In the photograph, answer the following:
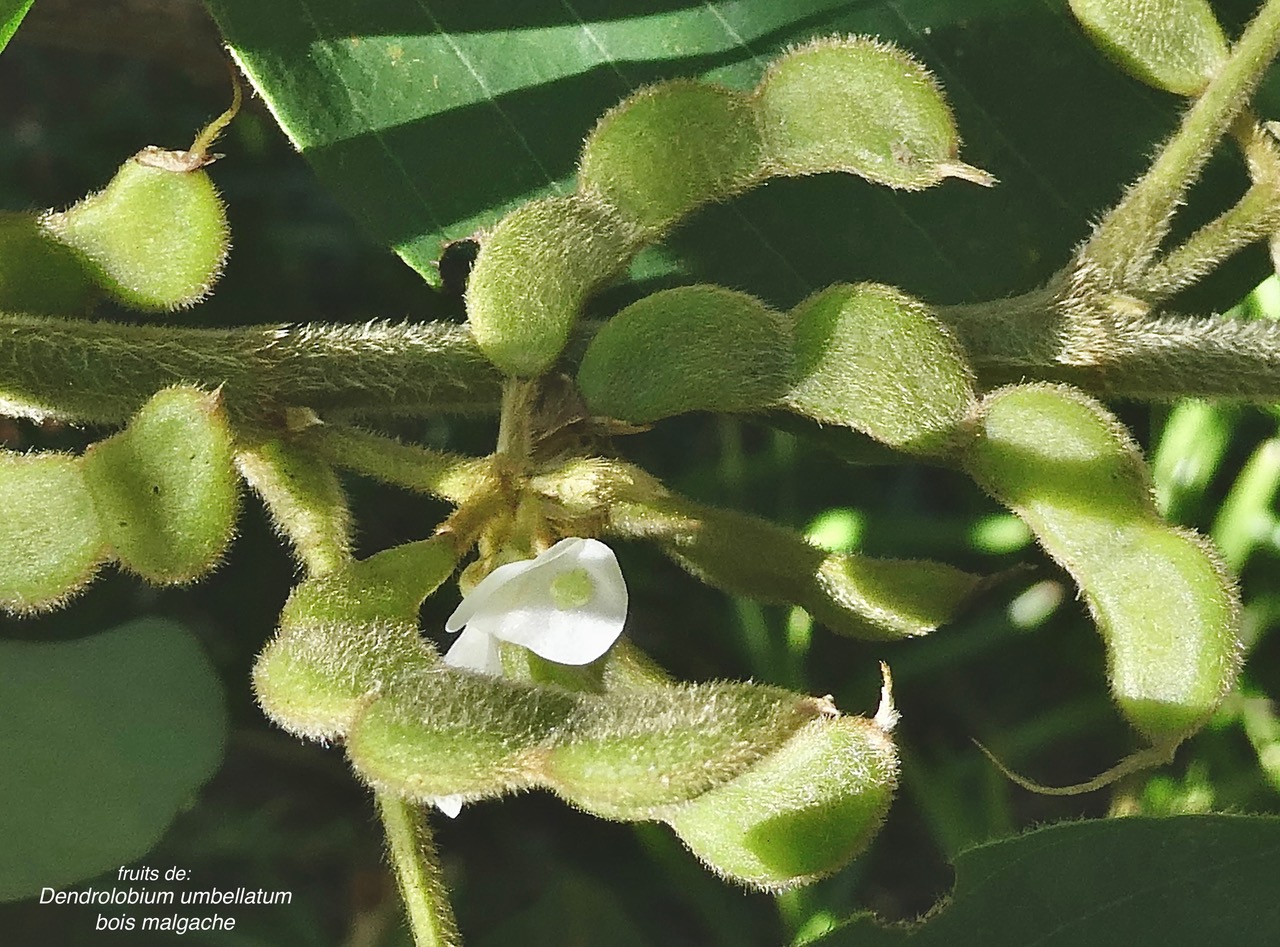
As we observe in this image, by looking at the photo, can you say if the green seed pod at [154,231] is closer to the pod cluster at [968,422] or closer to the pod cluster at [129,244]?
the pod cluster at [129,244]

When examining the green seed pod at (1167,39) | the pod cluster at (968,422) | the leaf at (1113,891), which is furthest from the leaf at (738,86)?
the leaf at (1113,891)

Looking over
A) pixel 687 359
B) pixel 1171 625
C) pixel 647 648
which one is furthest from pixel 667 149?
pixel 647 648

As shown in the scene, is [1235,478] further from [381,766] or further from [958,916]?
[381,766]

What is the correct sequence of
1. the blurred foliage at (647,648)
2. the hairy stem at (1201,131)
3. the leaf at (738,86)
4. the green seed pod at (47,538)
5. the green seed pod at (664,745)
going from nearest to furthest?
the green seed pod at (664,745) → the green seed pod at (47,538) → the hairy stem at (1201,131) → the leaf at (738,86) → the blurred foliage at (647,648)

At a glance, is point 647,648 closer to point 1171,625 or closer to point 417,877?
point 417,877

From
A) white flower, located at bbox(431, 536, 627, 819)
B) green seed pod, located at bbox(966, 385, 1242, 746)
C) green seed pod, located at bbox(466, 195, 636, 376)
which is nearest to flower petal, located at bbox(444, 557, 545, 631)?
white flower, located at bbox(431, 536, 627, 819)
